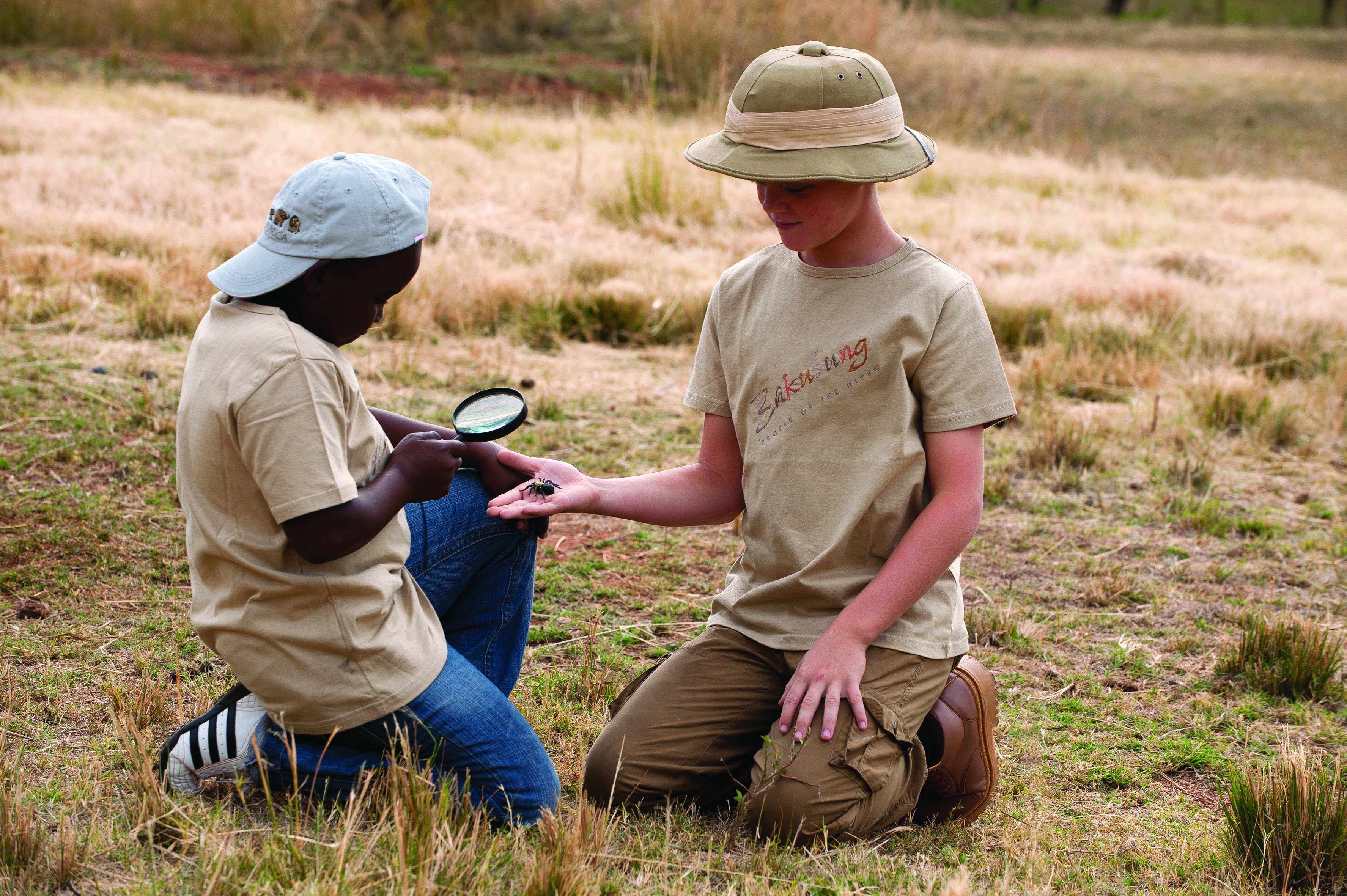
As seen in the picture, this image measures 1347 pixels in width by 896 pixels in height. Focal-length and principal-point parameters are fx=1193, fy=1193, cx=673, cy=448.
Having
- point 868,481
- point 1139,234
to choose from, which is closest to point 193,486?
point 868,481

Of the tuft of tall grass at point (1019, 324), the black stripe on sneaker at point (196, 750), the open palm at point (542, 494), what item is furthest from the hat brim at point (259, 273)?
the tuft of tall grass at point (1019, 324)

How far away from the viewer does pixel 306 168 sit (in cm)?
233

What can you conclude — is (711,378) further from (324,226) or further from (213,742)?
(213,742)

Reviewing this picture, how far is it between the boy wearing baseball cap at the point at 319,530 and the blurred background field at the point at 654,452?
146mm

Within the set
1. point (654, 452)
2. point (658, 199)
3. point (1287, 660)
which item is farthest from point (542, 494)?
point (658, 199)

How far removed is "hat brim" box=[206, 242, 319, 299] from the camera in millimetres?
2227

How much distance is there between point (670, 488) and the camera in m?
3.02

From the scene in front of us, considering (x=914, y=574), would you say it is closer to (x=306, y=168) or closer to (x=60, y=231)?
(x=306, y=168)

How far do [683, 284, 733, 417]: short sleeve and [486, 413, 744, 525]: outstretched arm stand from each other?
0.04 metres

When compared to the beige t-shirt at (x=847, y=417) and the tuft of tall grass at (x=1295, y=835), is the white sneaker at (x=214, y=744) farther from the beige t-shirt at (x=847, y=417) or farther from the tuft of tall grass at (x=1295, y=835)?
the tuft of tall grass at (x=1295, y=835)

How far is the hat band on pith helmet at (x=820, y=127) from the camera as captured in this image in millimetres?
2510

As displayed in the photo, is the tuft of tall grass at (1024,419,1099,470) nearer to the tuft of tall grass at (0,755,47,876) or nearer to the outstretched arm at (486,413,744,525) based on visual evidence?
the outstretched arm at (486,413,744,525)

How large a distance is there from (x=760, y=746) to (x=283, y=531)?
1253 mm

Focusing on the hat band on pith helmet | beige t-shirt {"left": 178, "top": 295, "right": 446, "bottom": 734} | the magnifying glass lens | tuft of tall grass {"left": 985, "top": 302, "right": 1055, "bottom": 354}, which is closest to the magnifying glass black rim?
the magnifying glass lens
